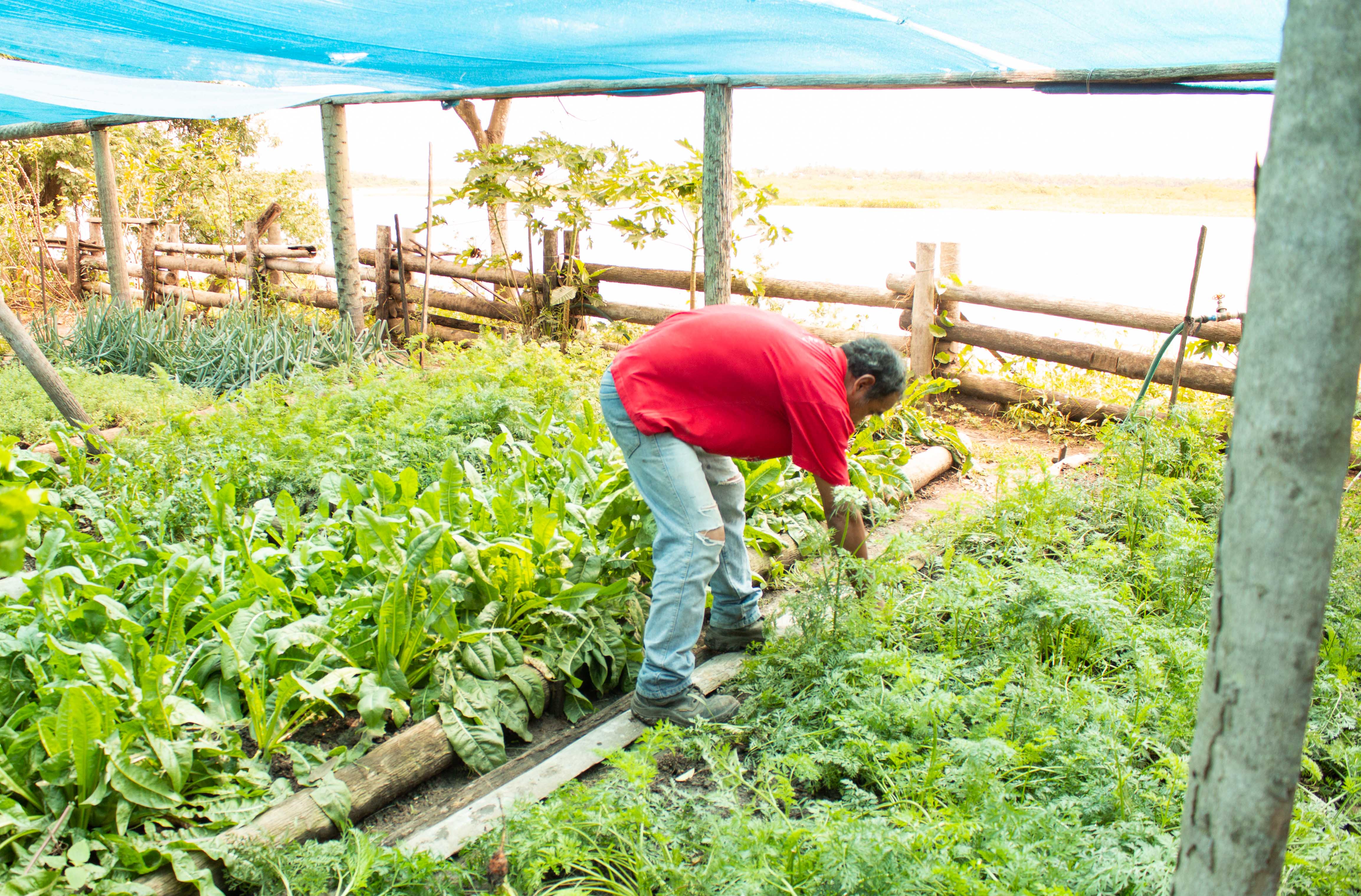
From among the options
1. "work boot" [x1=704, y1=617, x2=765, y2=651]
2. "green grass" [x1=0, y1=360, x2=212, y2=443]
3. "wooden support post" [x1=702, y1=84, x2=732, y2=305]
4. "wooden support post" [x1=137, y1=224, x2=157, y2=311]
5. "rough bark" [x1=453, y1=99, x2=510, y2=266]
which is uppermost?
"rough bark" [x1=453, y1=99, x2=510, y2=266]

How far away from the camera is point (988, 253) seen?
22.3 m

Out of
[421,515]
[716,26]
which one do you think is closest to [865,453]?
[716,26]

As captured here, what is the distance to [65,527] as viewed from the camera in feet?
11.0

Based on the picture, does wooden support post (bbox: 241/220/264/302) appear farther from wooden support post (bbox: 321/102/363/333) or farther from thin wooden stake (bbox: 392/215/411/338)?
wooden support post (bbox: 321/102/363/333)

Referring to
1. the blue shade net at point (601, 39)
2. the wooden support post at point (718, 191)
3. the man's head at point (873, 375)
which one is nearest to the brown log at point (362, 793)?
the man's head at point (873, 375)

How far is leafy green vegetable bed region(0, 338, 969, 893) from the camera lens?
7.81ft

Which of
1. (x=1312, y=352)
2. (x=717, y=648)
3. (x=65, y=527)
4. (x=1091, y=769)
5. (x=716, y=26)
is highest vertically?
(x=716, y=26)

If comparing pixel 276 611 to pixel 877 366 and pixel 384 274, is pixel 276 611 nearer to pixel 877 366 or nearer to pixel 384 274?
pixel 877 366

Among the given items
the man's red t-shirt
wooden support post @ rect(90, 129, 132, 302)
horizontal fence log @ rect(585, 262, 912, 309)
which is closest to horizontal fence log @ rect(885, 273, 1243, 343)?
horizontal fence log @ rect(585, 262, 912, 309)

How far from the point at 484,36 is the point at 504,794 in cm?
366

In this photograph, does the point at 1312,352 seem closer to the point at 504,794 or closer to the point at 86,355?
the point at 504,794

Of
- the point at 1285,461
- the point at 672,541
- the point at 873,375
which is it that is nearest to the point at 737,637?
the point at 672,541

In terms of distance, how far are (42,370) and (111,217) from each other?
536cm

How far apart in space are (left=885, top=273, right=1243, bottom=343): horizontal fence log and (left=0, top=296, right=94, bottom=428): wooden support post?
19.4ft
